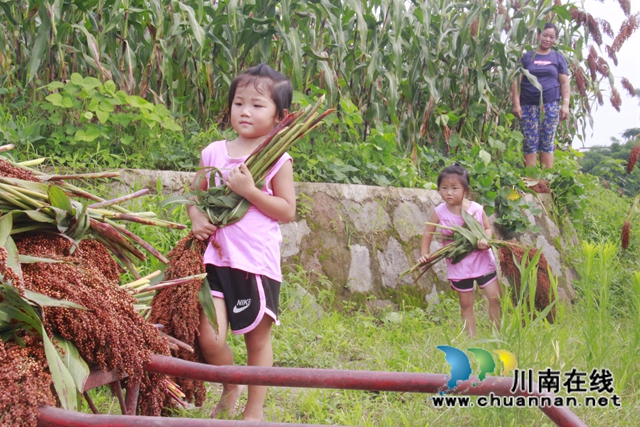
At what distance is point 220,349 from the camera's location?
1.99m

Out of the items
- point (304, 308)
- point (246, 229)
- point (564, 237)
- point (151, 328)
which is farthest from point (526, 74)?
point (151, 328)

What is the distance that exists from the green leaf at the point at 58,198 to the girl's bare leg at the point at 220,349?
0.72 meters

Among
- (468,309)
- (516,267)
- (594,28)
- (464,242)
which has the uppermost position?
(594,28)

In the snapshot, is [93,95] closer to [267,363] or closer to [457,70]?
[267,363]

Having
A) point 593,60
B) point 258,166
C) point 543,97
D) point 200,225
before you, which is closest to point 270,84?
point 258,166

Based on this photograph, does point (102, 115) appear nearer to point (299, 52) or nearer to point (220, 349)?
point (299, 52)

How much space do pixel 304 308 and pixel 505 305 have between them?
1.52 m

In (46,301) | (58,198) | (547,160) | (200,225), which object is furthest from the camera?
(547,160)

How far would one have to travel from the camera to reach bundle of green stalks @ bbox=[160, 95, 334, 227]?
80.9 inches

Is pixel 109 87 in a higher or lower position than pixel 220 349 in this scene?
higher

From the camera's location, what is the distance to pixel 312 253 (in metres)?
4.03

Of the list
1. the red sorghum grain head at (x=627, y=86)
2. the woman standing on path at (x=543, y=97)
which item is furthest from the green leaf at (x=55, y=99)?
the red sorghum grain head at (x=627, y=86)

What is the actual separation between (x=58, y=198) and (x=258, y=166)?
0.85m

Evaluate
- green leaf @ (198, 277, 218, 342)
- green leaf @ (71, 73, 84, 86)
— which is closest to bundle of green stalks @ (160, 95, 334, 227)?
green leaf @ (198, 277, 218, 342)
